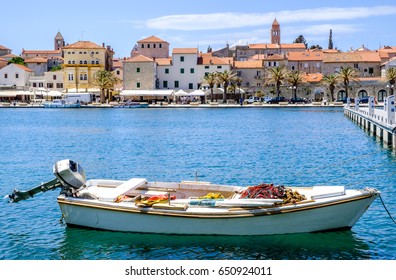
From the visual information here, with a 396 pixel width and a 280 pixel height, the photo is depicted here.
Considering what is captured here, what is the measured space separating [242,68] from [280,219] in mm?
111436

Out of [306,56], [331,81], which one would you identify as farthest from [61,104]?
[331,81]

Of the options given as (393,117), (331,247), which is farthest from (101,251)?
(393,117)

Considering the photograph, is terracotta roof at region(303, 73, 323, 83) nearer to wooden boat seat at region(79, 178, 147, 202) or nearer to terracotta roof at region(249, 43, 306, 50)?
terracotta roof at region(249, 43, 306, 50)

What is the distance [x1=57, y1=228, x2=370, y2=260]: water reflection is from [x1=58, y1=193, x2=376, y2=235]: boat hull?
21 centimetres

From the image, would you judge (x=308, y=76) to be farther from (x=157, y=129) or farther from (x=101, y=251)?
(x=101, y=251)

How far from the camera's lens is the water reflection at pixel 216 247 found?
17797 millimetres

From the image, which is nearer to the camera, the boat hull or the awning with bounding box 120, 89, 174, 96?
the boat hull

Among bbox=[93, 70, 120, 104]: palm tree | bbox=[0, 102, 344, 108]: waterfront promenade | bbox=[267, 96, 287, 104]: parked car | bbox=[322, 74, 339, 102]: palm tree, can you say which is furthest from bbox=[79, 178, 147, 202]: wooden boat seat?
bbox=[267, 96, 287, 104]: parked car

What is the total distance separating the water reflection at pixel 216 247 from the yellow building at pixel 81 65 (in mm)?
113647

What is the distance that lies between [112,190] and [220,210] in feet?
13.8

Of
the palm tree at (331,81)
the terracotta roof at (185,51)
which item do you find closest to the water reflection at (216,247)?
the palm tree at (331,81)

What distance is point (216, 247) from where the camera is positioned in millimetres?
18391

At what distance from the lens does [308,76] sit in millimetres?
126250

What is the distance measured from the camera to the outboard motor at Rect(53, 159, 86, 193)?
66.7 feet
